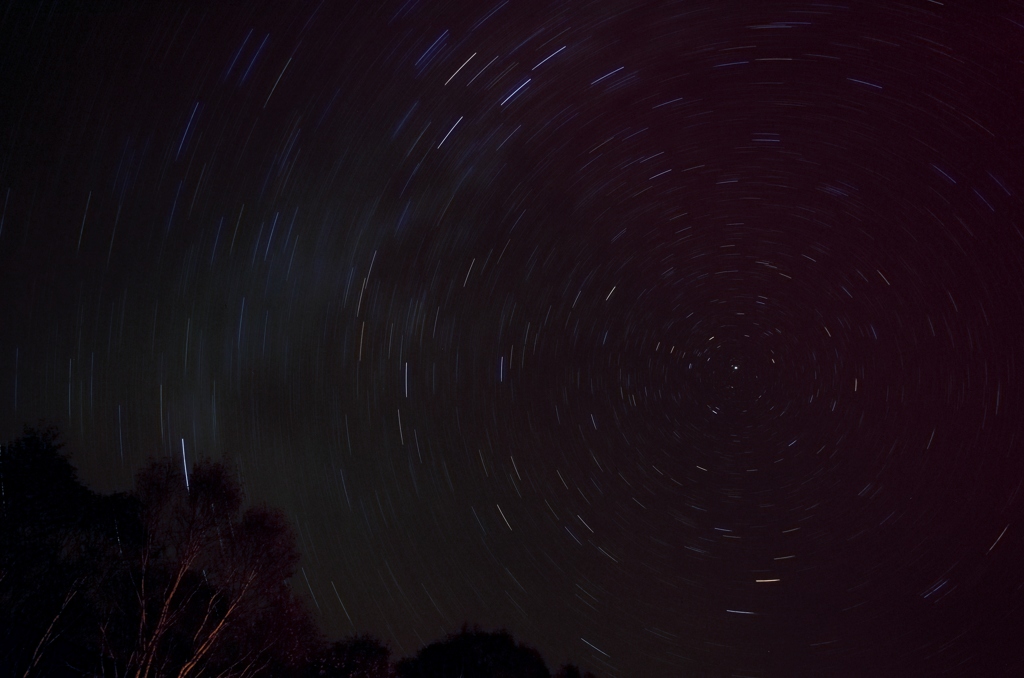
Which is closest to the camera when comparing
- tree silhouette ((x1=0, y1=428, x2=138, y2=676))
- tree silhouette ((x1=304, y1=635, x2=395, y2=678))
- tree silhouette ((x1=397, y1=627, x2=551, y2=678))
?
tree silhouette ((x1=0, y1=428, x2=138, y2=676))

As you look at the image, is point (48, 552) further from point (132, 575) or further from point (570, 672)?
point (570, 672)

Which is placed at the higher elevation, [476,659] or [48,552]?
[48,552]

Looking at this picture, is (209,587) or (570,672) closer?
(209,587)

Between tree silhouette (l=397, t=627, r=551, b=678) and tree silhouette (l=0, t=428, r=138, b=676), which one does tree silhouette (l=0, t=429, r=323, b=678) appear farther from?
tree silhouette (l=397, t=627, r=551, b=678)

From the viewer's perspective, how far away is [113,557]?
12664mm

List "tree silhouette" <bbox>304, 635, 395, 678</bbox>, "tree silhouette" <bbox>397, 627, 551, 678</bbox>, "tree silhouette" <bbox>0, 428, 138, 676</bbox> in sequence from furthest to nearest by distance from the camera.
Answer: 1. "tree silhouette" <bbox>397, 627, 551, 678</bbox>
2. "tree silhouette" <bbox>304, 635, 395, 678</bbox>
3. "tree silhouette" <bbox>0, 428, 138, 676</bbox>

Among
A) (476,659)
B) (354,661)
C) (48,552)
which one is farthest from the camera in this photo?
(476,659)

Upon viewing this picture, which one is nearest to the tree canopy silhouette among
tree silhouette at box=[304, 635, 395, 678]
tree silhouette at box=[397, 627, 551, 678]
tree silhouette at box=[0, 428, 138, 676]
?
tree silhouette at box=[0, 428, 138, 676]

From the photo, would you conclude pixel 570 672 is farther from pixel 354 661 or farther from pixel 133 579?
pixel 133 579

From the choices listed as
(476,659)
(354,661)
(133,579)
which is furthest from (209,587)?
(476,659)

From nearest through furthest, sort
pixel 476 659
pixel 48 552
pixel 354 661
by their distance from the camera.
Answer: pixel 48 552
pixel 354 661
pixel 476 659

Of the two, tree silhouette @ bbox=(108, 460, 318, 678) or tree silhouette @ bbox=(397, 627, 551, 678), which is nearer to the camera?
tree silhouette @ bbox=(108, 460, 318, 678)

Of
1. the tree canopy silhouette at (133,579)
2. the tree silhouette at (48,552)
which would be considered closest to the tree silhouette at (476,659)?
the tree canopy silhouette at (133,579)

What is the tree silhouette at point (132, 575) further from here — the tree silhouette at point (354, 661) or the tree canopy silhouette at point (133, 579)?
the tree silhouette at point (354, 661)
